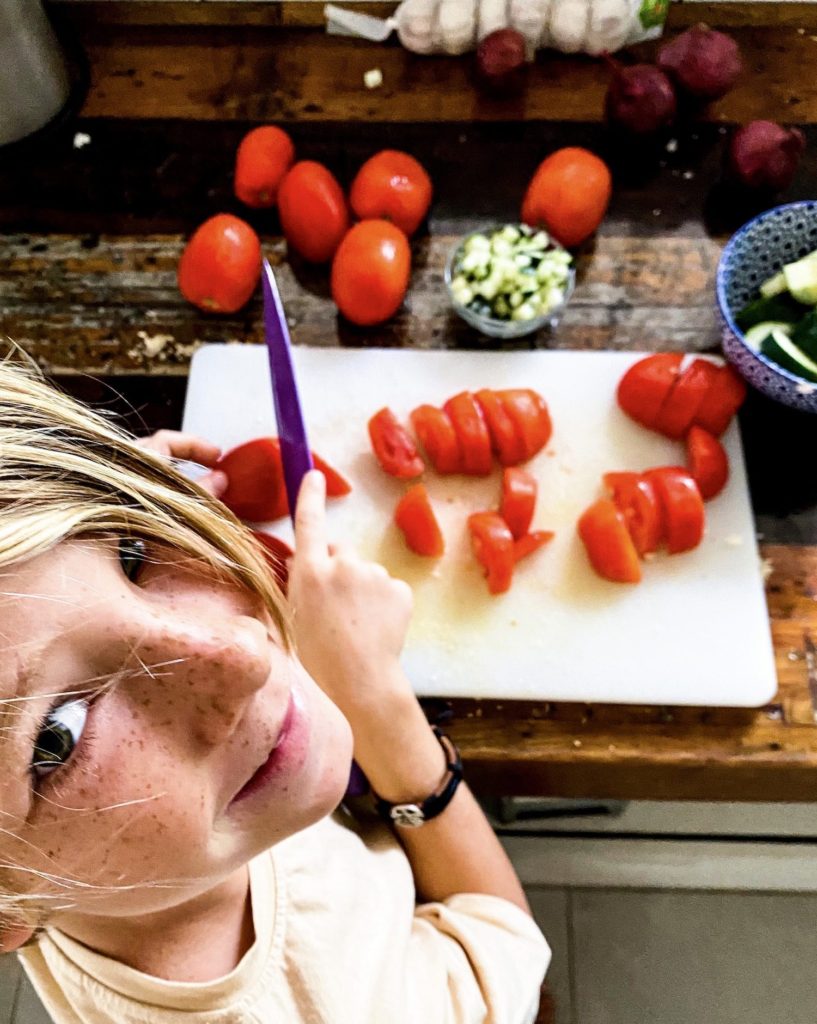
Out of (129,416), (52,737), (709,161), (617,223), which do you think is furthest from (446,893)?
(709,161)

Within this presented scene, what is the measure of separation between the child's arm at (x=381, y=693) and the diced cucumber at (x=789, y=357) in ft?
1.59

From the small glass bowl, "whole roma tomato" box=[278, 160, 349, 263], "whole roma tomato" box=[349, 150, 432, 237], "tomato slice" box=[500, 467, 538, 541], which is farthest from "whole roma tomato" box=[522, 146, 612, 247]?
"tomato slice" box=[500, 467, 538, 541]

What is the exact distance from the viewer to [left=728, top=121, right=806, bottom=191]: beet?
112cm

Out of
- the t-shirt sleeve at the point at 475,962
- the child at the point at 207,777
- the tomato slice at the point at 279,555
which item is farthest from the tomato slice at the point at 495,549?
the t-shirt sleeve at the point at 475,962

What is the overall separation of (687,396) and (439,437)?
291mm

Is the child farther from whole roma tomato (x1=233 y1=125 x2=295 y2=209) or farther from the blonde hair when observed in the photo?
whole roma tomato (x1=233 y1=125 x2=295 y2=209)

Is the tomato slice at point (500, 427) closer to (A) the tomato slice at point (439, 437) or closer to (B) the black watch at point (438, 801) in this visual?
(A) the tomato slice at point (439, 437)

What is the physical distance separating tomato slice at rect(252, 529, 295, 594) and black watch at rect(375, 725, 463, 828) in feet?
0.78

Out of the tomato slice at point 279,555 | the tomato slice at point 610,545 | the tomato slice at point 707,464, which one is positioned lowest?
the tomato slice at point 279,555

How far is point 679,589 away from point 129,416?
703 mm

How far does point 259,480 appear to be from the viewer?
1035 mm

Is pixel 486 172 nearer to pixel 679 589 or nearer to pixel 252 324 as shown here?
pixel 252 324

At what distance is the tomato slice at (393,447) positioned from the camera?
106 centimetres

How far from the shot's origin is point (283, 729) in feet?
2.12
